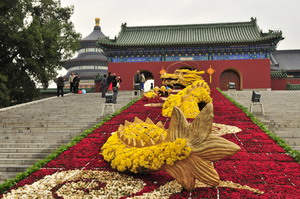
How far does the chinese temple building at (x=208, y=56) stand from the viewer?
21.9 meters

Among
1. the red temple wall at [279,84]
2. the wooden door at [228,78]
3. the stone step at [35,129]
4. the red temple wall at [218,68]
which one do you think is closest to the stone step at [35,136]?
the stone step at [35,129]

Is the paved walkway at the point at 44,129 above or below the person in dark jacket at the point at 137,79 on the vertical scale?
below

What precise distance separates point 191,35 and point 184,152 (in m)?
22.3

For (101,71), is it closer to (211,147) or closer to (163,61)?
(163,61)

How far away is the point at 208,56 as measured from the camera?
22359 mm

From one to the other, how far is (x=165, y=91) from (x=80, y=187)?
9458 mm

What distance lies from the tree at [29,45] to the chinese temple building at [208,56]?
404cm

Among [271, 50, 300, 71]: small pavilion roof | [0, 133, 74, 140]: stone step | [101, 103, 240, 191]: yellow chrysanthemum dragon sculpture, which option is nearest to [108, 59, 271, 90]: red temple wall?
[271, 50, 300, 71]: small pavilion roof

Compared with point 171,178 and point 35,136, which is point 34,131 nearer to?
point 35,136

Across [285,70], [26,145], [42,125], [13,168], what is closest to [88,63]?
[285,70]

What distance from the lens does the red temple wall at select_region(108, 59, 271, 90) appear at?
71.9ft

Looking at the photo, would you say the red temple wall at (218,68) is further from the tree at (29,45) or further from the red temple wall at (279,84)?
the tree at (29,45)

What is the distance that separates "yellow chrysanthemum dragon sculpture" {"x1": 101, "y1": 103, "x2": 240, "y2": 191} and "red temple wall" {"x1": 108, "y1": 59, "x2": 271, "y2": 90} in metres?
18.5

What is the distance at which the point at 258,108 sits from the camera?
10430mm
